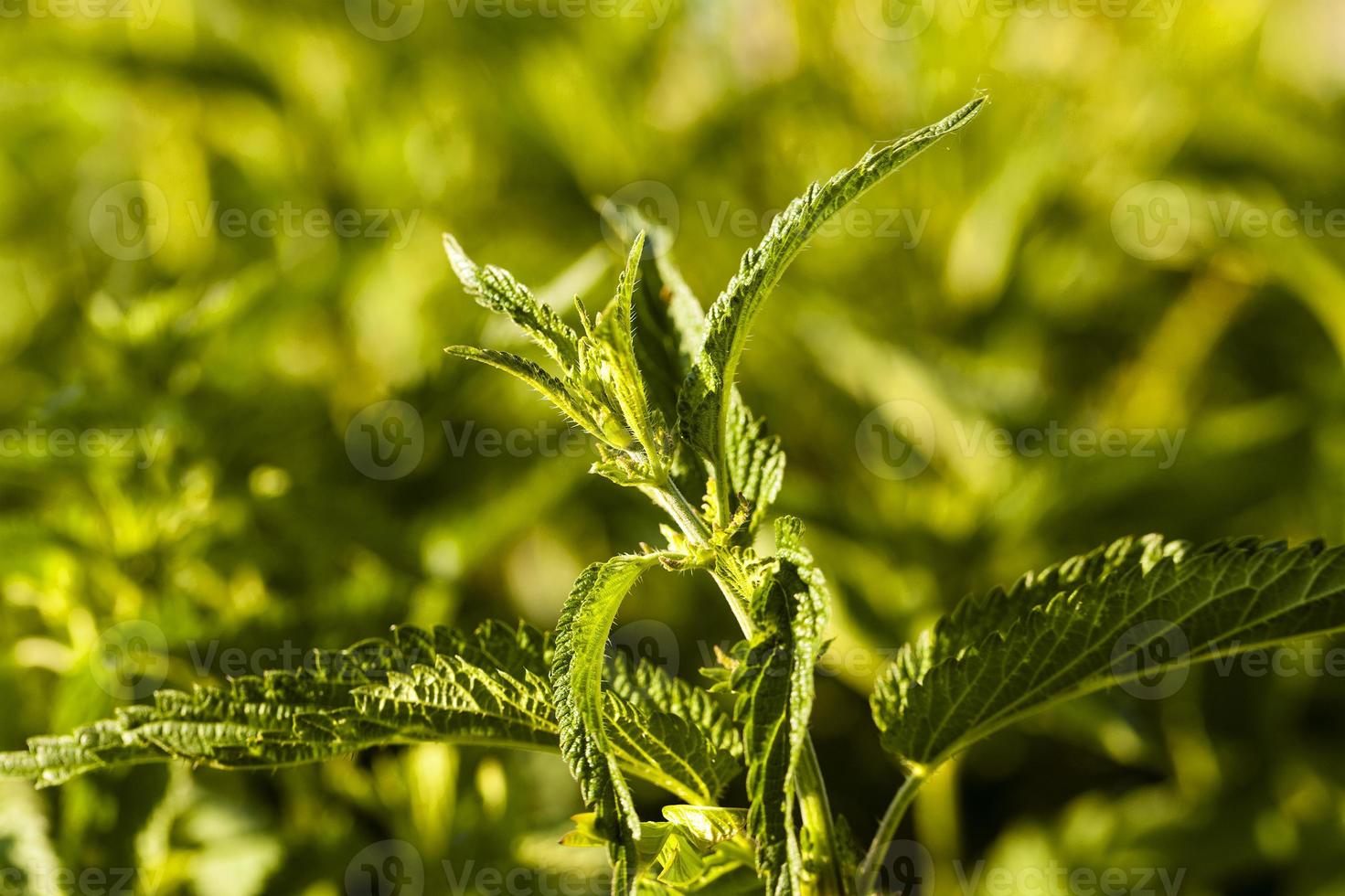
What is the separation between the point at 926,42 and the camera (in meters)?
1.83

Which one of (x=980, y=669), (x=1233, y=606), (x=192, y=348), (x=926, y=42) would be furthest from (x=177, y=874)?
(x=926, y=42)

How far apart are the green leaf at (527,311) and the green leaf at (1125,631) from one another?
0.27m

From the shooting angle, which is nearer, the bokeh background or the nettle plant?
the nettle plant

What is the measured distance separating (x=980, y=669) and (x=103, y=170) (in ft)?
7.10

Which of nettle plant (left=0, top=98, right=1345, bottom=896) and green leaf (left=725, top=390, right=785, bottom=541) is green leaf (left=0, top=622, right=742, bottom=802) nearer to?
nettle plant (left=0, top=98, right=1345, bottom=896)

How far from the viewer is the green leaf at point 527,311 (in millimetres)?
611

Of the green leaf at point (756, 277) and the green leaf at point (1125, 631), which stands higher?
the green leaf at point (756, 277)

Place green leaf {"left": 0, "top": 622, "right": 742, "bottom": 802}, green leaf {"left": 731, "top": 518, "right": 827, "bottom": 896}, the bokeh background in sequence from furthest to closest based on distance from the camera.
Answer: the bokeh background → green leaf {"left": 0, "top": 622, "right": 742, "bottom": 802} → green leaf {"left": 731, "top": 518, "right": 827, "bottom": 896}

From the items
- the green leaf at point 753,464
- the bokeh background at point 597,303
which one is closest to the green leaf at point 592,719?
the green leaf at point 753,464

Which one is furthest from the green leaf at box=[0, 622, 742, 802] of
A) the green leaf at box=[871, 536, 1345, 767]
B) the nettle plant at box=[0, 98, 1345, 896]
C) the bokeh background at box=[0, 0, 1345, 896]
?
the bokeh background at box=[0, 0, 1345, 896]

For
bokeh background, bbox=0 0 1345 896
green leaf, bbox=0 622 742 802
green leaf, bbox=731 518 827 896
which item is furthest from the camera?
bokeh background, bbox=0 0 1345 896

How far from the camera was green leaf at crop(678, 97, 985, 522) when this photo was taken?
53 centimetres

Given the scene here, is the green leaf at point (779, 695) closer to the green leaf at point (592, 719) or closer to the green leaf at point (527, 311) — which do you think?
the green leaf at point (592, 719)

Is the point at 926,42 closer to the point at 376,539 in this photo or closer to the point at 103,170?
the point at 376,539
